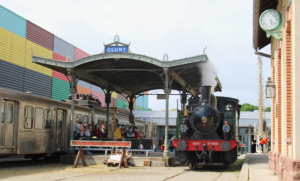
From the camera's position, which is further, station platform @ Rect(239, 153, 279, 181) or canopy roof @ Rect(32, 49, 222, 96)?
canopy roof @ Rect(32, 49, 222, 96)

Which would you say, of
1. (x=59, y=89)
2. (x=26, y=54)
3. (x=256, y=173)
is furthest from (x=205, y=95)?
(x=59, y=89)

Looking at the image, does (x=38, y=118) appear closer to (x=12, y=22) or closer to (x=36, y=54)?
(x=12, y=22)

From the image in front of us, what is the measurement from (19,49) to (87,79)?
985cm

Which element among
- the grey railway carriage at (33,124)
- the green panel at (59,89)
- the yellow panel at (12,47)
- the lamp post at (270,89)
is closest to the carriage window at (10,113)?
the grey railway carriage at (33,124)

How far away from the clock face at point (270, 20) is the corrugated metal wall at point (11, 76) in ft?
60.2

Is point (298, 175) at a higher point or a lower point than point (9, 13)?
lower

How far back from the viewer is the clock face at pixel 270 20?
24.7 ft

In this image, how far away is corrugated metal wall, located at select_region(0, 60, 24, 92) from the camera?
73.4 ft

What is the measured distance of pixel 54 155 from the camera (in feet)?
53.2

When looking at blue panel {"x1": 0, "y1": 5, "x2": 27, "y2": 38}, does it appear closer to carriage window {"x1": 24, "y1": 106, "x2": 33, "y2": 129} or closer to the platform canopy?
the platform canopy

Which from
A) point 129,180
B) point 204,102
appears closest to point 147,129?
point 204,102

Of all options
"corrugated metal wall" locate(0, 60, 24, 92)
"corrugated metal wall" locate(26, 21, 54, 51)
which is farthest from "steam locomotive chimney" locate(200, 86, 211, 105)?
"corrugated metal wall" locate(26, 21, 54, 51)

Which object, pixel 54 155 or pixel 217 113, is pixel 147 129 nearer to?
pixel 54 155

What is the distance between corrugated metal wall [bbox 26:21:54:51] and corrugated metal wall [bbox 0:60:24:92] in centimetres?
301
